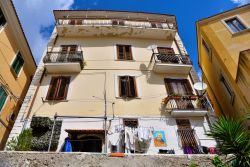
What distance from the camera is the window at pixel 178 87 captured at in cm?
1490

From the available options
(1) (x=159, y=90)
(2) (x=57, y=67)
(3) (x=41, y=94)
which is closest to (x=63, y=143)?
(3) (x=41, y=94)

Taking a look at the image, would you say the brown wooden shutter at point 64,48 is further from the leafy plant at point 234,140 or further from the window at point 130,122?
the leafy plant at point 234,140

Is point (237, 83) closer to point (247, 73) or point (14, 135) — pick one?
point (247, 73)

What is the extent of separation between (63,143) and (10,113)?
5.43 metres

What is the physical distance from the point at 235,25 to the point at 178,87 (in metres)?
5.71

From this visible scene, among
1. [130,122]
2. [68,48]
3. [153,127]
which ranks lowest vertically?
[153,127]

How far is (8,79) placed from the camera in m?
15.0

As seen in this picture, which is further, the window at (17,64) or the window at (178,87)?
the window at (17,64)

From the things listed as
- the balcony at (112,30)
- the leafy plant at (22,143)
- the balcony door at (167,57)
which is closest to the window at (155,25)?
the balcony at (112,30)

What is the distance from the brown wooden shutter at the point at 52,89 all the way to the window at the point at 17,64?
9.44 feet

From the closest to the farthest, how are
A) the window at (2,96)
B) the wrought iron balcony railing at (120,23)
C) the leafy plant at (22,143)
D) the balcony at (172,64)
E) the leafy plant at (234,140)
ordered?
the leafy plant at (234,140)
the leafy plant at (22,143)
the window at (2,96)
the balcony at (172,64)
the wrought iron balcony railing at (120,23)

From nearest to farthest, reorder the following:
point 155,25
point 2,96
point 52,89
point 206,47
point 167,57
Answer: point 2,96
point 52,89
point 167,57
point 206,47
point 155,25

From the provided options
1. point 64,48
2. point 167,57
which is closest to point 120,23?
point 64,48

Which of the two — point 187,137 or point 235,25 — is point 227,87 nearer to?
point 235,25
